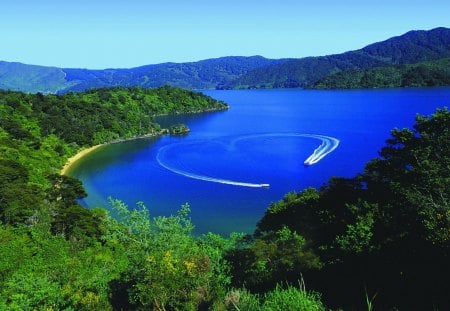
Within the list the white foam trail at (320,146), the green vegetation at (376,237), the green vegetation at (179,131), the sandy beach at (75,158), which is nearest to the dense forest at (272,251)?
the green vegetation at (376,237)

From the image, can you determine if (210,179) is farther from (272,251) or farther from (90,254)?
(272,251)

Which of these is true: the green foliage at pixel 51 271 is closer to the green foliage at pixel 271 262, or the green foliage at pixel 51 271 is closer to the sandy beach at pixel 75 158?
the green foliage at pixel 271 262

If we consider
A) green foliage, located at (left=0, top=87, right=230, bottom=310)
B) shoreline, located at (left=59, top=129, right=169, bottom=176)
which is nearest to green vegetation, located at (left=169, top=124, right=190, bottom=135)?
shoreline, located at (left=59, top=129, right=169, bottom=176)

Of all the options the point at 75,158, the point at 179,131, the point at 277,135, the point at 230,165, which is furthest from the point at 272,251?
the point at 179,131

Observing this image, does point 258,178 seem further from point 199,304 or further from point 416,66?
point 416,66

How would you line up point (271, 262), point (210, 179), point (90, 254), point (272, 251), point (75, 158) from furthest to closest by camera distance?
point (75, 158) → point (210, 179) → point (90, 254) → point (272, 251) → point (271, 262)

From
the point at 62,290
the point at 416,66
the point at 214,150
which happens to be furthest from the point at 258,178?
the point at 416,66
